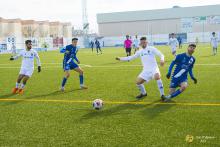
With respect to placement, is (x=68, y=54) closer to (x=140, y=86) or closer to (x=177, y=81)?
(x=140, y=86)

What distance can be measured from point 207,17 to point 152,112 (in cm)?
7597

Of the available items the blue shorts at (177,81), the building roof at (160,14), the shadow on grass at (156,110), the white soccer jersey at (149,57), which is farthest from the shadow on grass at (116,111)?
the building roof at (160,14)

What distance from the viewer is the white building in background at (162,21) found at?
7950 centimetres

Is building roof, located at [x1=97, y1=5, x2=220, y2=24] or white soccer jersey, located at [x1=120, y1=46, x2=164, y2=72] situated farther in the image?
building roof, located at [x1=97, y1=5, x2=220, y2=24]

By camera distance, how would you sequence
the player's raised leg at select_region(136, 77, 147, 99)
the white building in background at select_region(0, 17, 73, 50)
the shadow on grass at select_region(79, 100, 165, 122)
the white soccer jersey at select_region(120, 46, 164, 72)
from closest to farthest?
1. the shadow on grass at select_region(79, 100, 165, 122)
2. the white soccer jersey at select_region(120, 46, 164, 72)
3. the player's raised leg at select_region(136, 77, 147, 99)
4. the white building in background at select_region(0, 17, 73, 50)

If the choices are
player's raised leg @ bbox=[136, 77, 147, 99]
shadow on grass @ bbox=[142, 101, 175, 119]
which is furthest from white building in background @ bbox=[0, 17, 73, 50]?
shadow on grass @ bbox=[142, 101, 175, 119]

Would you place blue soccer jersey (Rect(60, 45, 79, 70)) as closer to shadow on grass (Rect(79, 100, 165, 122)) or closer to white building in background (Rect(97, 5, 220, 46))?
shadow on grass (Rect(79, 100, 165, 122))

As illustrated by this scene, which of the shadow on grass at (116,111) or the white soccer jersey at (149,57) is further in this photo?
the white soccer jersey at (149,57)

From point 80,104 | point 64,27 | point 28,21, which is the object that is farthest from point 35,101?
point 64,27

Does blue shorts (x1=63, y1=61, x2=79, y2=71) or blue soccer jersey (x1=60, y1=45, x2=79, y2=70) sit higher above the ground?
blue soccer jersey (x1=60, y1=45, x2=79, y2=70)

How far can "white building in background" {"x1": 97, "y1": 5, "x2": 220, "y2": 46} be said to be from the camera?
7950 centimetres

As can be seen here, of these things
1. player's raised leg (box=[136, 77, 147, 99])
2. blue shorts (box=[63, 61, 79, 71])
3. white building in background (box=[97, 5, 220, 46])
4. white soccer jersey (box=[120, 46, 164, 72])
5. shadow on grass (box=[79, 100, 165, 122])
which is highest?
white building in background (box=[97, 5, 220, 46])

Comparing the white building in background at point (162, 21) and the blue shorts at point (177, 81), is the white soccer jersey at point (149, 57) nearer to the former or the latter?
the blue shorts at point (177, 81)

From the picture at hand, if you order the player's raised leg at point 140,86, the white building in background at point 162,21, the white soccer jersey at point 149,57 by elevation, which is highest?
the white building in background at point 162,21
